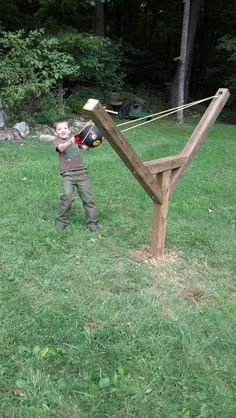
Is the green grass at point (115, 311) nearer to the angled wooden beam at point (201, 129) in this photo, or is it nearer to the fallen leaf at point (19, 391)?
the fallen leaf at point (19, 391)

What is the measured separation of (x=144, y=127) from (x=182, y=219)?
8.43 meters

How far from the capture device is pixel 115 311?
144 inches

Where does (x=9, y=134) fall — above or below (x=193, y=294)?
below

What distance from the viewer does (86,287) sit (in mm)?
Result: 3992

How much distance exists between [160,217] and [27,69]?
25.8 ft

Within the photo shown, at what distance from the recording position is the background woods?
1137 cm

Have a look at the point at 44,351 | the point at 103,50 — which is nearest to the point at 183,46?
the point at 103,50

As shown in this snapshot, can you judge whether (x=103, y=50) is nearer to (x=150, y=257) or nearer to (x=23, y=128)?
(x=23, y=128)

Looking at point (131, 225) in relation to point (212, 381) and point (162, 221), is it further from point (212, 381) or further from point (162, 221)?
point (212, 381)

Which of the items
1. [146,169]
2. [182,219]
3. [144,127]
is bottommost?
[144,127]

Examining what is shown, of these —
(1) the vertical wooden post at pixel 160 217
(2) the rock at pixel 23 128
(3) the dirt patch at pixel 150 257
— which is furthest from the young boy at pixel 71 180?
(2) the rock at pixel 23 128

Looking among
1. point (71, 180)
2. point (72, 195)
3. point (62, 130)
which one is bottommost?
point (72, 195)

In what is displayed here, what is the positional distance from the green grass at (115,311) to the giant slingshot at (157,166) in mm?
412

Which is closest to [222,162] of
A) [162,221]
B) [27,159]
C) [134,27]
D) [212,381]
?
[27,159]
